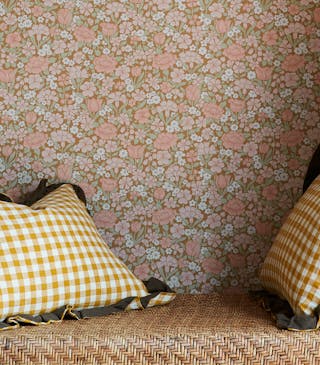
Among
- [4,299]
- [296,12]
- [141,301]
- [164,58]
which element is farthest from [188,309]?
[296,12]

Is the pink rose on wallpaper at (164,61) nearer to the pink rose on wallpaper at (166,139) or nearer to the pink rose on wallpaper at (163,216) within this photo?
the pink rose on wallpaper at (166,139)

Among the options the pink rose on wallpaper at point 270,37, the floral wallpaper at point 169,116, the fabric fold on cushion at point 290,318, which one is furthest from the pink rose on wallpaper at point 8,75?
the fabric fold on cushion at point 290,318

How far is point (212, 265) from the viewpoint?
8.39ft

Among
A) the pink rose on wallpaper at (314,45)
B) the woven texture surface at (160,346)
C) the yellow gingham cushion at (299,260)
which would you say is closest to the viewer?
the woven texture surface at (160,346)

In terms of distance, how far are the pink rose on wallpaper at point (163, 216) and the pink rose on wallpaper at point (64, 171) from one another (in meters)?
0.37

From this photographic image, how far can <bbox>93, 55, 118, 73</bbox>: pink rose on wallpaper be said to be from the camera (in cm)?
249

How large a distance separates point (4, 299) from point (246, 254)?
3.36 ft

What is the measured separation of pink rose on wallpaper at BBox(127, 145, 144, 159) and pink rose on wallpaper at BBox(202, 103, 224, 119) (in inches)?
11.3

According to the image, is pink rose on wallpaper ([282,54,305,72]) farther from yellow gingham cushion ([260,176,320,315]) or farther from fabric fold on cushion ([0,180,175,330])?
fabric fold on cushion ([0,180,175,330])

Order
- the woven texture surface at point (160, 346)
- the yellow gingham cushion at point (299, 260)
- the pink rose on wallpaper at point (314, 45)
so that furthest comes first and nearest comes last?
1. the pink rose on wallpaper at point (314, 45)
2. the yellow gingham cushion at point (299, 260)
3. the woven texture surface at point (160, 346)

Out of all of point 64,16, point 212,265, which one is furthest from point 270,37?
point 212,265

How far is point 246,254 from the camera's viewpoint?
8.38 feet

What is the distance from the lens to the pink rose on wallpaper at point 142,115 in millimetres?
2504

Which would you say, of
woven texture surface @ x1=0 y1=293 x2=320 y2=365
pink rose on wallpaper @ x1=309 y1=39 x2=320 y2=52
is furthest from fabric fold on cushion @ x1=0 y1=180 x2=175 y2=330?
pink rose on wallpaper @ x1=309 y1=39 x2=320 y2=52
